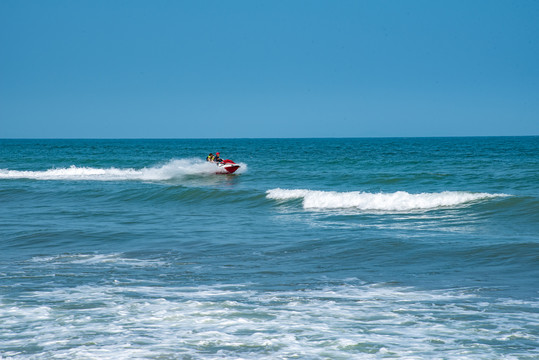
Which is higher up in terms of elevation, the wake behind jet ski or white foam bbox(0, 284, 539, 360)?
the wake behind jet ski

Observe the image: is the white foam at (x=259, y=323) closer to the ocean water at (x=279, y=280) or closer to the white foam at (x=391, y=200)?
the ocean water at (x=279, y=280)

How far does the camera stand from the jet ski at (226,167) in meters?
33.4

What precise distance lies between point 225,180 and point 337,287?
72.9ft

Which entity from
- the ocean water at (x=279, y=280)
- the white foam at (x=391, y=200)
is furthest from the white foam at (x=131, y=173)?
the white foam at (x=391, y=200)

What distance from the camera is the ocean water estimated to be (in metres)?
6.07

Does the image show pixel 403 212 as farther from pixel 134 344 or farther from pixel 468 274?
pixel 134 344

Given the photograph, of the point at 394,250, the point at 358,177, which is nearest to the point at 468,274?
the point at 394,250

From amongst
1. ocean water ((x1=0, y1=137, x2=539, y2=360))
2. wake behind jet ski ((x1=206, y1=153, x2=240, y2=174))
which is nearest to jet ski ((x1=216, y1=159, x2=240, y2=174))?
wake behind jet ski ((x1=206, y1=153, x2=240, y2=174))

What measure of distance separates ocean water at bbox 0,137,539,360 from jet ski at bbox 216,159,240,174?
13468 millimetres

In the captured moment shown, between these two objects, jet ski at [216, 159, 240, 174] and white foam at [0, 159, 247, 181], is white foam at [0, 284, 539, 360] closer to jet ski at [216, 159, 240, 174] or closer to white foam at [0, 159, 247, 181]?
jet ski at [216, 159, 240, 174]

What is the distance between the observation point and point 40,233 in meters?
13.8

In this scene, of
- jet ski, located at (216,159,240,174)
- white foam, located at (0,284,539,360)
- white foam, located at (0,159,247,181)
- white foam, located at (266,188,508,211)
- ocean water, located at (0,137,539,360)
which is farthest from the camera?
white foam, located at (0,159,247,181)

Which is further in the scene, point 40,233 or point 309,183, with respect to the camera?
point 309,183

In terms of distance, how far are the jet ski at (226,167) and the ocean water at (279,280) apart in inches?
A: 530
